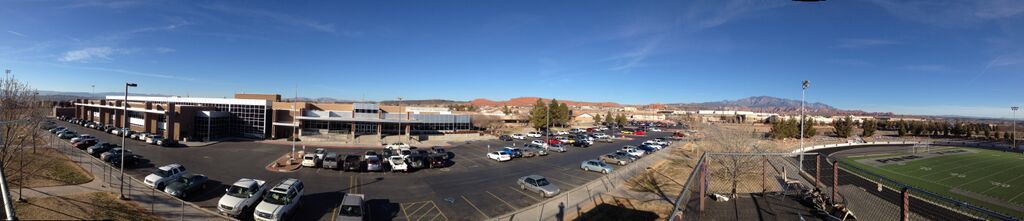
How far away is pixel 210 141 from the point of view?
46.1m

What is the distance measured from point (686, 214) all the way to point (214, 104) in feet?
205

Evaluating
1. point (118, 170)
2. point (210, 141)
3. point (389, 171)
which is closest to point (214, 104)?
point (210, 141)

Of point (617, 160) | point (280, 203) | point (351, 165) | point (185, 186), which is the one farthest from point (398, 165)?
point (617, 160)

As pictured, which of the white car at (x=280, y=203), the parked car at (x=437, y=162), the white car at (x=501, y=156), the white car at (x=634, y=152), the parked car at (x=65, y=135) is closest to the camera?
the white car at (x=280, y=203)

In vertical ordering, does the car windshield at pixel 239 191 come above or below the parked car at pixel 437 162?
above

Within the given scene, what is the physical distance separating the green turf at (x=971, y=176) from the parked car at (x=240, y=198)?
39.9 metres

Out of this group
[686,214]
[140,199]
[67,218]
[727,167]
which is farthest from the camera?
[727,167]

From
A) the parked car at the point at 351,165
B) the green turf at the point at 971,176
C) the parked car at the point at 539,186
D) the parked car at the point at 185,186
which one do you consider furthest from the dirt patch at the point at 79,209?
the green turf at the point at 971,176

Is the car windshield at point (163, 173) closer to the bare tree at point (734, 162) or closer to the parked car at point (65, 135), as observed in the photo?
the bare tree at point (734, 162)

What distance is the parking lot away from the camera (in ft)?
64.3

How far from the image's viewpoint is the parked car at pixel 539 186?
75.5ft

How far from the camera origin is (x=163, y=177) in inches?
872

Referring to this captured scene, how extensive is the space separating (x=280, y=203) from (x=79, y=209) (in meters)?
7.55

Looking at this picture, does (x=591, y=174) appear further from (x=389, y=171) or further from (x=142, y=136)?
(x=142, y=136)
